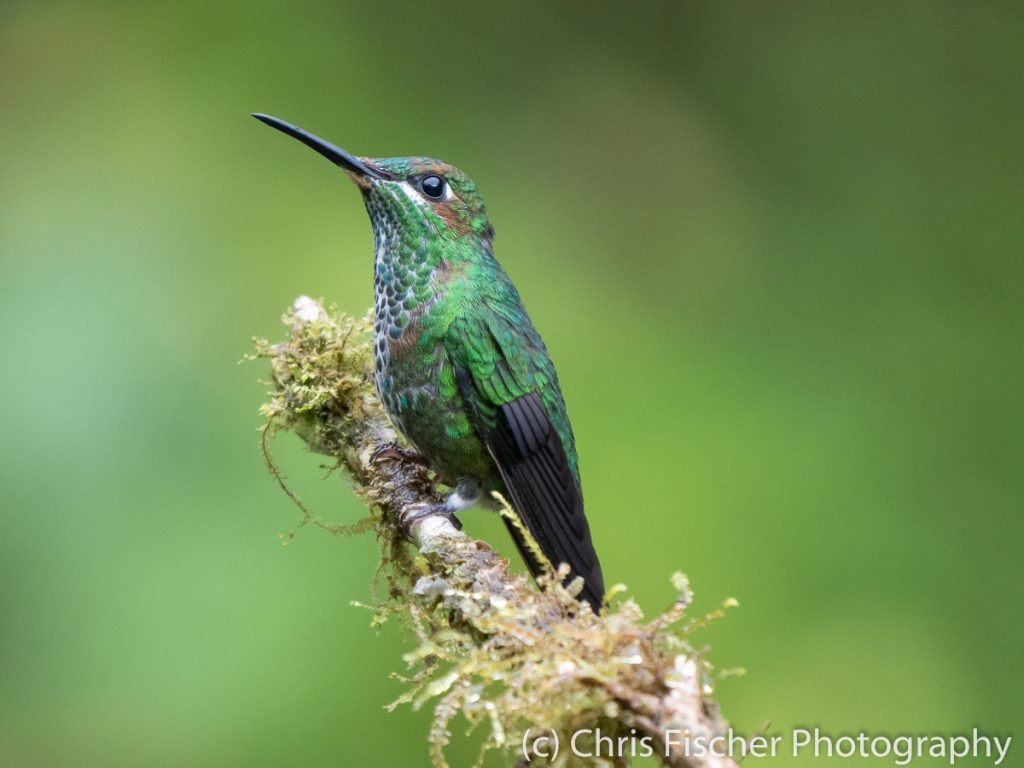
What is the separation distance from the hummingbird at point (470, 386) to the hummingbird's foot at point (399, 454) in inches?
1.9

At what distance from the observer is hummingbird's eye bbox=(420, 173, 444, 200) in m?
3.03

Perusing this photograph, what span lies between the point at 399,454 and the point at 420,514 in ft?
0.98

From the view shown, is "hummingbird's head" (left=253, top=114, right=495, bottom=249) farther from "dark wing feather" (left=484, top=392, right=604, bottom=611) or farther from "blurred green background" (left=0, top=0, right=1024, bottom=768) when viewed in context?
"blurred green background" (left=0, top=0, right=1024, bottom=768)

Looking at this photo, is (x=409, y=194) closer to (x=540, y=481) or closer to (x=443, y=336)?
(x=443, y=336)

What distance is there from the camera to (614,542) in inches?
152

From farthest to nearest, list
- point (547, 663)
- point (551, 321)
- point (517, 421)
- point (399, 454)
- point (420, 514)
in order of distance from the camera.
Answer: point (551, 321) < point (399, 454) < point (517, 421) < point (420, 514) < point (547, 663)

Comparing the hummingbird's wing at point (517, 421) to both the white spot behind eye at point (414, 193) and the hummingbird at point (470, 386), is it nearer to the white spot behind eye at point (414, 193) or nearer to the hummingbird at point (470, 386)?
the hummingbird at point (470, 386)

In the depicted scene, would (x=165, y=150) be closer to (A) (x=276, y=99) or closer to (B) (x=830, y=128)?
(A) (x=276, y=99)

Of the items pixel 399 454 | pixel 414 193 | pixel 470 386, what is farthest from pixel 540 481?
pixel 414 193

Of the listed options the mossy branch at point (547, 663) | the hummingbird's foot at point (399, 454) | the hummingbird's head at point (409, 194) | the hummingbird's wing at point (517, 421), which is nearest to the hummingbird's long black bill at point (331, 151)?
the hummingbird's head at point (409, 194)

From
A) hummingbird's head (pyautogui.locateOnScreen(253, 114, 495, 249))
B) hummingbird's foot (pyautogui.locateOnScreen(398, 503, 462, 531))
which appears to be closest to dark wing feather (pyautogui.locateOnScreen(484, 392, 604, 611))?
hummingbird's foot (pyautogui.locateOnScreen(398, 503, 462, 531))

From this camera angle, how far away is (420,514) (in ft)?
8.79

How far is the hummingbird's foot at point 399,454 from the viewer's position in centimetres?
292

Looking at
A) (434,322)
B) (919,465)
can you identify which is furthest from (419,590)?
(919,465)
